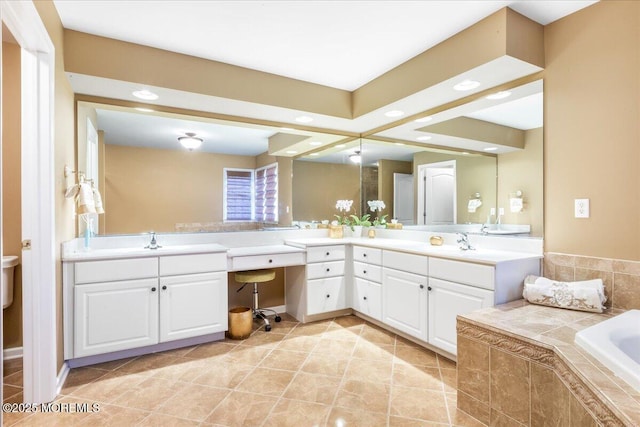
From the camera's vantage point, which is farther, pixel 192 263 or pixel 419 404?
pixel 192 263

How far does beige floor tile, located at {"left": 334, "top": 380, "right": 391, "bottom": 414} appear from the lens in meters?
2.00

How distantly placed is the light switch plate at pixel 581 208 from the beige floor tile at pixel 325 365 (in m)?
1.83

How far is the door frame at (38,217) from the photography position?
6.24 feet

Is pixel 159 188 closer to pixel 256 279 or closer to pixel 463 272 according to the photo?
pixel 256 279

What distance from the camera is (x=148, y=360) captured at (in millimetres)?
2578

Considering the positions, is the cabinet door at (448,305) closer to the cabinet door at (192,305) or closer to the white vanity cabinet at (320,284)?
the white vanity cabinet at (320,284)

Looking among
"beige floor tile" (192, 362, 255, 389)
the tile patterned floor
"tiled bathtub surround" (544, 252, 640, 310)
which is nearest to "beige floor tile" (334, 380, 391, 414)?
the tile patterned floor

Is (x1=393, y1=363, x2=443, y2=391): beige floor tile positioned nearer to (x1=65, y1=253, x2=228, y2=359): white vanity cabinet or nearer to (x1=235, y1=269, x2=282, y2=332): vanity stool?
(x1=235, y1=269, x2=282, y2=332): vanity stool

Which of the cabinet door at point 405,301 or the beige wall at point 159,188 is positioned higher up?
the beige wall at point 159,188

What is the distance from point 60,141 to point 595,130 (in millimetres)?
3321

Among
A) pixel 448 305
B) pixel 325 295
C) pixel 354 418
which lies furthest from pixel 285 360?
pixel 448 305

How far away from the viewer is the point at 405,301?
2.83 meters

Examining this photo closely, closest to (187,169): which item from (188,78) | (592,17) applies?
(188,78)

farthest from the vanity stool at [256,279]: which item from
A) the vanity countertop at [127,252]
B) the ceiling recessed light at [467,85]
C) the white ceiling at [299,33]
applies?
the ceiling recessed light at [467,85]
